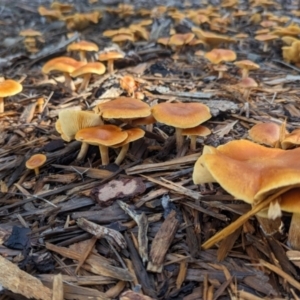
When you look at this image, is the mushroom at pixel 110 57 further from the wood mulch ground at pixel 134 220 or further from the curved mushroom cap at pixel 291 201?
the curved mushroom cap at pixel 291 201

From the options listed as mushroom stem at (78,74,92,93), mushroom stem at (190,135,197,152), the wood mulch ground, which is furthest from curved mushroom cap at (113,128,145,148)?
mushroom stem at (78,74,92,93)

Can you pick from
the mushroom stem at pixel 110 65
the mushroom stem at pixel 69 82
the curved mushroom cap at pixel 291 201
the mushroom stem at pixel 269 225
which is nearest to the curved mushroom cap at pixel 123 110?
the mushroom stem at pixel 269 225

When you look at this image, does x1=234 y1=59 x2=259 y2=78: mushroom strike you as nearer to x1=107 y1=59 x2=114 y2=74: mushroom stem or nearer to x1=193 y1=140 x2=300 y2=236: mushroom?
x1=107 y1=59 x2=114 y2=74: mushroom stem

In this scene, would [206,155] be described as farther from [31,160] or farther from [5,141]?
[5,141]

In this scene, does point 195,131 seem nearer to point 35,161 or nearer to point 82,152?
point 82,152

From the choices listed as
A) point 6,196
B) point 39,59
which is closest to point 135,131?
point 6,196

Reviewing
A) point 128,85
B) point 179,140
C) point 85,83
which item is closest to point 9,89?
point 85,83
